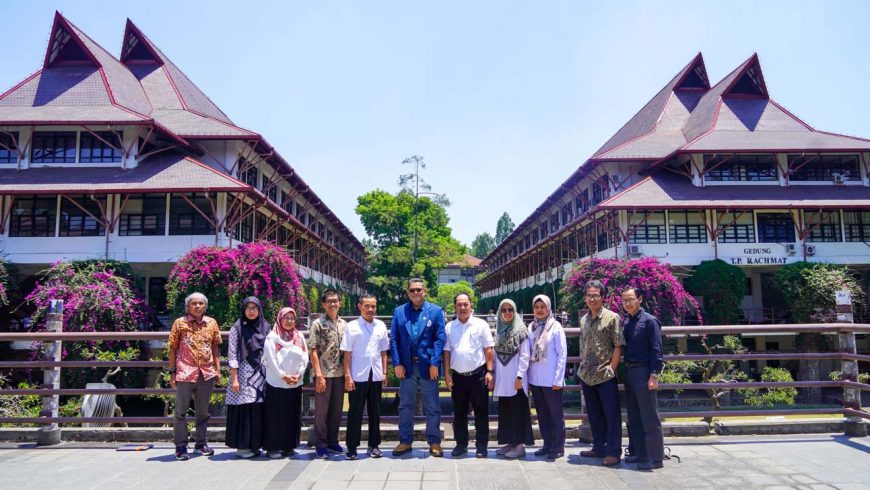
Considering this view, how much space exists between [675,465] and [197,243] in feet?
62.6

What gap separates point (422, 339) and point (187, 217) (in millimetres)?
18503

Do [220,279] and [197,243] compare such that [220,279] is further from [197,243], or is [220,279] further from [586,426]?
[586,426]

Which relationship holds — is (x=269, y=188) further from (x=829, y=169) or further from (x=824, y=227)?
(x=829, y=169)

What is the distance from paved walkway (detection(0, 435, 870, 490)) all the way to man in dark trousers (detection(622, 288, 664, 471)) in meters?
0.21

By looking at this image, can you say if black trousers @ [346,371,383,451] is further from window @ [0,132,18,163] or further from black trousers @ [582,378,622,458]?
window @ [0,132,18,163]

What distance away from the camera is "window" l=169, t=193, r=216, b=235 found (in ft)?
69.6

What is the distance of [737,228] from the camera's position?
24609 millimetres

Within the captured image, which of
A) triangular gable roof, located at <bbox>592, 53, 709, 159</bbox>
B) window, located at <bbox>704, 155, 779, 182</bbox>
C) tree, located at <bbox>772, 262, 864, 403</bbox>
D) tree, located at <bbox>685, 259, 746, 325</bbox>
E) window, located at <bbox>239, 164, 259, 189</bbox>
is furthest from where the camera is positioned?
triangular gable roof, located at <bbox>592, 53, 709, 159</bbox>

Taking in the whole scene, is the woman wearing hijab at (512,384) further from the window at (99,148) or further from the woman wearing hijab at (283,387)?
the window at (99,148)

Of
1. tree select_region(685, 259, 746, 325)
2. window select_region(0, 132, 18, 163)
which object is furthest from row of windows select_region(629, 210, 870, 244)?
window select_region(0, 132, 18, 163)

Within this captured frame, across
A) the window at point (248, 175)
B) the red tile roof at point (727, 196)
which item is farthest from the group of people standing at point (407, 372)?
the window at point (248, 175)

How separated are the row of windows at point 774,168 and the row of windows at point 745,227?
2.09 m

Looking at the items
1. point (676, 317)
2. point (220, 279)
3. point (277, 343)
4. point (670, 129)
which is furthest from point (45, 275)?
point (670, 129)

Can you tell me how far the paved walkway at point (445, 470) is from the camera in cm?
474
